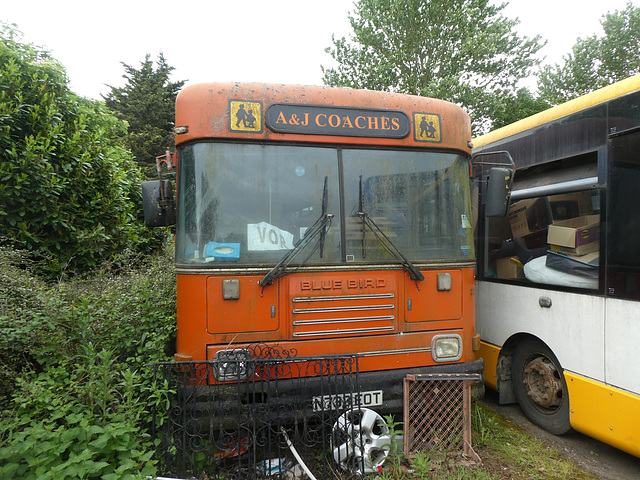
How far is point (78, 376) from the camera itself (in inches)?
126

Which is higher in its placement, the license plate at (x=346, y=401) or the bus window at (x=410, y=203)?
the bus window at (x=410, y=203)

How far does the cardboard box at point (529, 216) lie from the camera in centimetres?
390

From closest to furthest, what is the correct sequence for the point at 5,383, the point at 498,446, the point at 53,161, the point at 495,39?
the point at 5,383 → the point at 498,446 → the point at 53,161 → the point at 495,39

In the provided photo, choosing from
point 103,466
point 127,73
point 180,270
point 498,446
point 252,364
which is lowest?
point 498,446

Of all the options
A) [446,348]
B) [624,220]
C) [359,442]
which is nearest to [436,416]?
[446,348]

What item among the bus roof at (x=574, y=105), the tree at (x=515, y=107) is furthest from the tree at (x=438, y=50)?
the bus roof at (x=574, y=105)

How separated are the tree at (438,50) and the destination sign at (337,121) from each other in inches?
456

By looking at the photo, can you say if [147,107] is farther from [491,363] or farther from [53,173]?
[491,363]

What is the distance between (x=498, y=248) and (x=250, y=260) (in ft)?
9.72

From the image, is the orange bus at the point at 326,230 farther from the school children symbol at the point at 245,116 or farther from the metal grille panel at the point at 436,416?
the metal grille panel at the point at 436,416

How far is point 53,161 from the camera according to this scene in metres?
6.00

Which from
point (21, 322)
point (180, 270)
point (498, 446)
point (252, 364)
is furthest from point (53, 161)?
point (498, 446)

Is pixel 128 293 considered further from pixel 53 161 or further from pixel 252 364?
pixel 53 161

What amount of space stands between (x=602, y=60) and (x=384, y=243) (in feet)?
63.5
